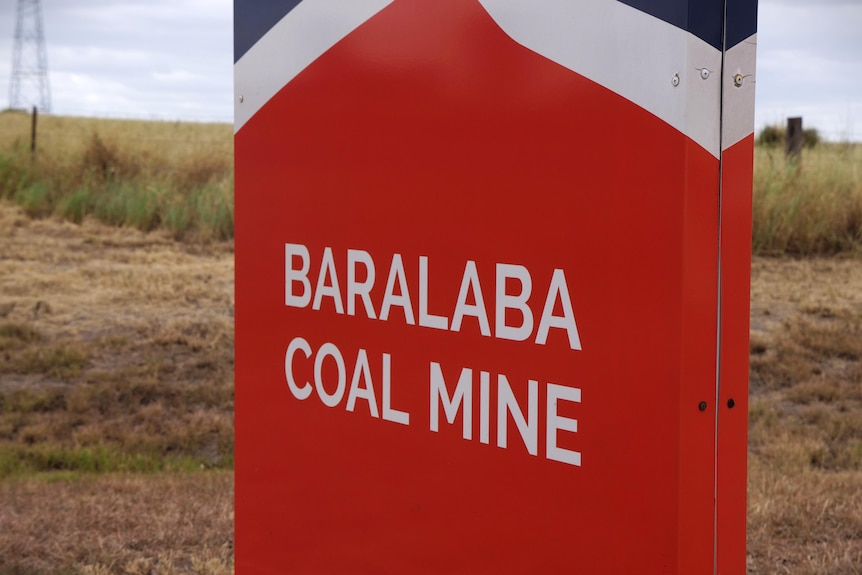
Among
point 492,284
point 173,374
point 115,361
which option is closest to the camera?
point 492,284

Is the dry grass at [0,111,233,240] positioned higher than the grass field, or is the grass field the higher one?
the dry grass at [0,111,233,240]

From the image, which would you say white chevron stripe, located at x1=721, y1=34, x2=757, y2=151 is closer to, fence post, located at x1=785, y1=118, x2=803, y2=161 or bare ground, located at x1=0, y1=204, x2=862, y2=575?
bare ground, located at x1=0, y1=204, x2=862, y2=575

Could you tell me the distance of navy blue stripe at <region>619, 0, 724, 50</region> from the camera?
142 centimetres

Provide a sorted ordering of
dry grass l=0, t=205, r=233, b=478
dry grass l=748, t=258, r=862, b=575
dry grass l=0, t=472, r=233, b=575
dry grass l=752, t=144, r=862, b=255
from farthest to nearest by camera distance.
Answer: dry grass l=752, t=144, r=862, b=255, dry grass l=0, t=205, r=233, b=478, dry grass l=748, t=258, r=862, b=575, dry grass l=0, t=472, r=233, b=575

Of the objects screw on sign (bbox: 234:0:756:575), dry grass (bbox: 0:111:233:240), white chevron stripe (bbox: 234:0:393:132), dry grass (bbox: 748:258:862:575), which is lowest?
dry grass (bbox: 748:258:862:575)

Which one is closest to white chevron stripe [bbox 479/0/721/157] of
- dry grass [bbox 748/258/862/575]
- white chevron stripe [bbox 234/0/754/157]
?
white chevron stripe [bbox 234/0/754/157]

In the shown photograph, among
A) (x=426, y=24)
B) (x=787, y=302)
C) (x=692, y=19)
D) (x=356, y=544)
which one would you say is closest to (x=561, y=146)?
(x=692, y=19)

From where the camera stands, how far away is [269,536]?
85.9 inches

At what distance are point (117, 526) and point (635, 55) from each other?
2.87 meters

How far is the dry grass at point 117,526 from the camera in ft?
10.7

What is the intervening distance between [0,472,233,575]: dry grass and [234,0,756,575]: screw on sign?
3.95 ft

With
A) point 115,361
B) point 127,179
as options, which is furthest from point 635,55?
point 127,179

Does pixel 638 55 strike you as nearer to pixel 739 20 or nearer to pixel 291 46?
pixel 739 20

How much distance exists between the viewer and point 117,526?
3.65 metres
